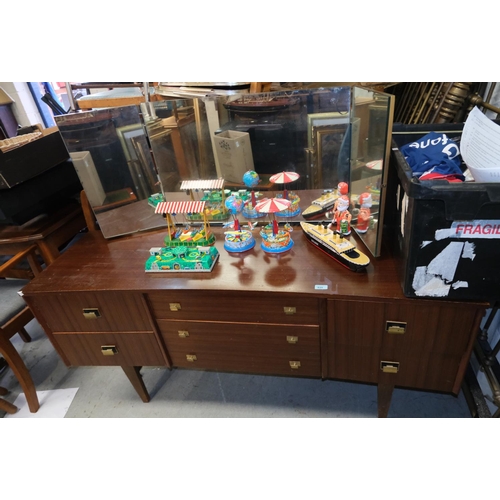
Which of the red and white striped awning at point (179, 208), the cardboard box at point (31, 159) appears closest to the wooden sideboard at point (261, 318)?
the red and white striped awning at point (179, 208)

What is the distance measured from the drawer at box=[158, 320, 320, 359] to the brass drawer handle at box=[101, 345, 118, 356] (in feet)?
0.83

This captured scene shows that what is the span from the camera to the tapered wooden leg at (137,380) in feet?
5.33

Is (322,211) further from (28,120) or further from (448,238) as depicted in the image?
(28,120)

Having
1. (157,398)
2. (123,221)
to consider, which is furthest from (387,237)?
(157,398)

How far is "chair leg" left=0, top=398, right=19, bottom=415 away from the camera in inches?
68.0

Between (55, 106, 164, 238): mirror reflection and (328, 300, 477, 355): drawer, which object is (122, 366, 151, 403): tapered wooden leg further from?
(328, 300, 477, 355): drawer

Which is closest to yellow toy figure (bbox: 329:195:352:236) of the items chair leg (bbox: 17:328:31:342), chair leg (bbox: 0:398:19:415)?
chair leg (bbox: 0:398:19:415)

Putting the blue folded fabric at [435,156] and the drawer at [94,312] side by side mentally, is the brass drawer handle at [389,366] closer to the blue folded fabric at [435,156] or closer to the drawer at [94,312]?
the blue folded fabric at [435,156]

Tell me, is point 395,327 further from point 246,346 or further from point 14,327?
point 14,327

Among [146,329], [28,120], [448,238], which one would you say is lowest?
[146,329]

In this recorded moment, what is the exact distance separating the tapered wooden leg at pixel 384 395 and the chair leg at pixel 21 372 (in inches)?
67.9

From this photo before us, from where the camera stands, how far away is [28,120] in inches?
133

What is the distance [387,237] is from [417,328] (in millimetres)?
391

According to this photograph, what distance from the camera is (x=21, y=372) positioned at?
5.60ft
